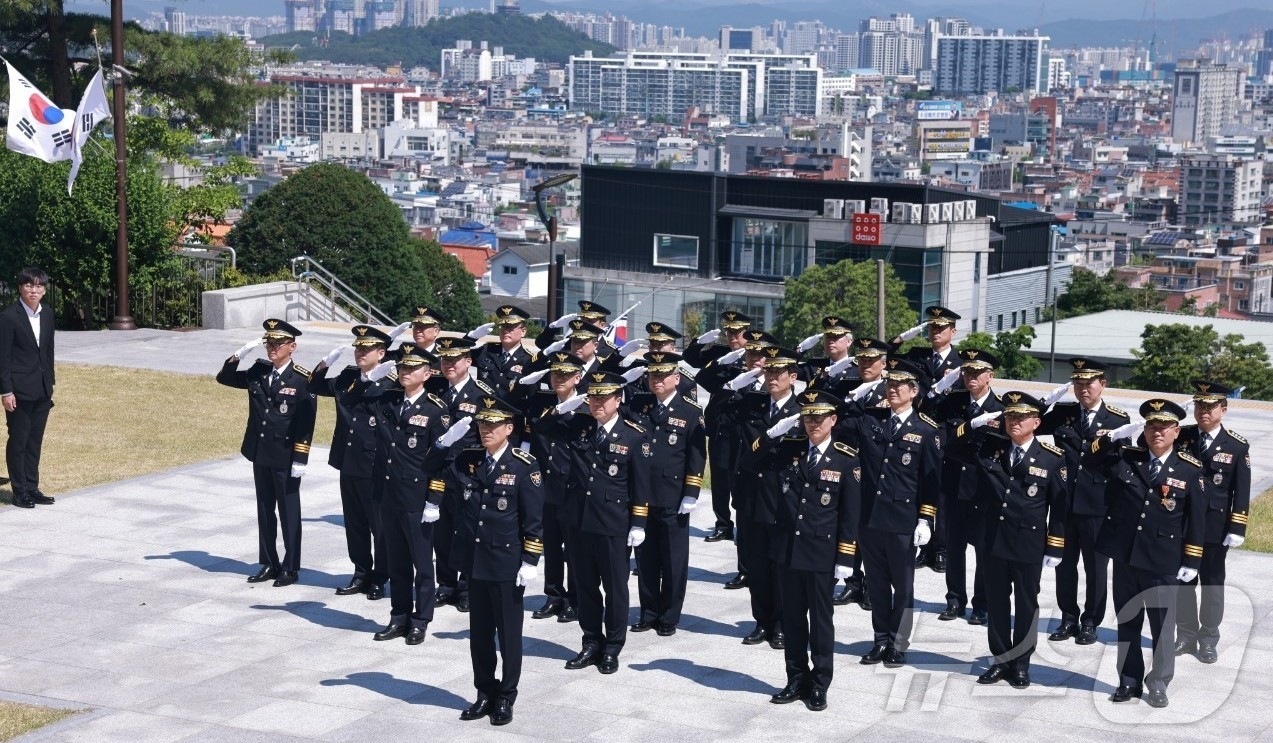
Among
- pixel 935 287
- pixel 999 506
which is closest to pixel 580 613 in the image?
pixel 999 506

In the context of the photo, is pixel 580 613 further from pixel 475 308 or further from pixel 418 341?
pixel 475 308

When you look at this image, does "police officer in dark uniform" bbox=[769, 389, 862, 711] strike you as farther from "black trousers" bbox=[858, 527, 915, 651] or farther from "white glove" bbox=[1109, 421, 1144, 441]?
"white glove" bbox=[1109, 421, 1144, 441]

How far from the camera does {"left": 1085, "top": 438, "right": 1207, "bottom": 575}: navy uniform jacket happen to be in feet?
34.9

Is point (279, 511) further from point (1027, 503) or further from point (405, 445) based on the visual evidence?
point (1027, 503)

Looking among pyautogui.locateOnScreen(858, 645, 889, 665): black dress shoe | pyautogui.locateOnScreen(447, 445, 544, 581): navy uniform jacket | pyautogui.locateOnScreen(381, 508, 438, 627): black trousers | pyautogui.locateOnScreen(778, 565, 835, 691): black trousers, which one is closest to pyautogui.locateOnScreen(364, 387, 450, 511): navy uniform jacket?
pyautogui.locateOnScreen(381, 508, 438, 627): black trousers

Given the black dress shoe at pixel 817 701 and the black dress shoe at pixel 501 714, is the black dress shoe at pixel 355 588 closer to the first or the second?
the black dress shoe at pixel 501 714

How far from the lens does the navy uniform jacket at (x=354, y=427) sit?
12.6 metres

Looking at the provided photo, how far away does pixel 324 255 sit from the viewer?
54.8m

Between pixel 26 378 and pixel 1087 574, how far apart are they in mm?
9516

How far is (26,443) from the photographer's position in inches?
623

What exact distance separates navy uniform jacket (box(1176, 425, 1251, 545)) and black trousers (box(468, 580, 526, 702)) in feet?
15.0

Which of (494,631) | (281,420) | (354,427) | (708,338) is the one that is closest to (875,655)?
(494,631)

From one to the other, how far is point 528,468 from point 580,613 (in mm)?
1481

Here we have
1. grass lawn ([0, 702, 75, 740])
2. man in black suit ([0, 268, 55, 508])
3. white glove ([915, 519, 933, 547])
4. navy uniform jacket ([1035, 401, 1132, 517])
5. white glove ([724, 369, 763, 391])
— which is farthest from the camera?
man in black suit ([0, 268, 55, 508])
